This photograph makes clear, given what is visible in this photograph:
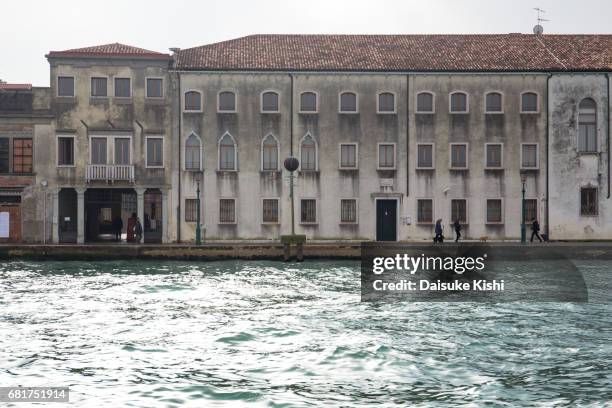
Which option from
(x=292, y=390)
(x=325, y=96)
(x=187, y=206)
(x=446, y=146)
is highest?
(x=325, y=96)

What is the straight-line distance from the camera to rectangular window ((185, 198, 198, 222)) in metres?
36.4

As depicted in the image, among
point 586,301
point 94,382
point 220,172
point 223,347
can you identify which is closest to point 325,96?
point 220,172

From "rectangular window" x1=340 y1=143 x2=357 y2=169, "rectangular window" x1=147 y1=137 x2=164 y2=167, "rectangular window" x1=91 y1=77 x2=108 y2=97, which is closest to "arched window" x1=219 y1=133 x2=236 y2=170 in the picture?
"rectangular window" x1=147 y1=137 x2=164 y2=167

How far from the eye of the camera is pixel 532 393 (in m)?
11.7

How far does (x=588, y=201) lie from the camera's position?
36906mm

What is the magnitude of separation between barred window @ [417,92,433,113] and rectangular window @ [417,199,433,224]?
411cm

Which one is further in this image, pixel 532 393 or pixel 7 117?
pixel 7 117

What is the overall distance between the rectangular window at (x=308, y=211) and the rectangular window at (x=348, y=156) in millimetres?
2168

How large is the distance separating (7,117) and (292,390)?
28178 mm

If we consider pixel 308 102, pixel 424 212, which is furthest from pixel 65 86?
pixel 424 212

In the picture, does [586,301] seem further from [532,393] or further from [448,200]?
[448,200]

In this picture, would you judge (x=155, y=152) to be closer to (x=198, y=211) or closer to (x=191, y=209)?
(x=191, y=209)

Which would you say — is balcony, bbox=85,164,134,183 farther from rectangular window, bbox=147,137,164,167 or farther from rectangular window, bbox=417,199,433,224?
rectangular window, bbox=417,199,433,224

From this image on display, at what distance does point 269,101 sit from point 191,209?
6.04 meters
